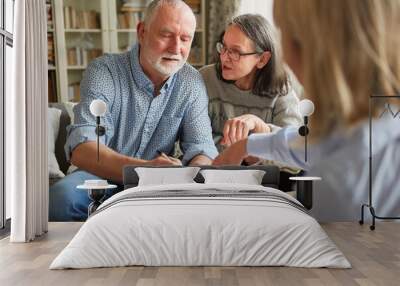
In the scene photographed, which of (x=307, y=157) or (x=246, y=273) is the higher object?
(x=307, y=157)

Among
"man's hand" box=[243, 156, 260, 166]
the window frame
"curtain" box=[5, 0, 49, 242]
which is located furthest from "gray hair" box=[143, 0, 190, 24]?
"man's hand" box=[243, 156, 260, 166]

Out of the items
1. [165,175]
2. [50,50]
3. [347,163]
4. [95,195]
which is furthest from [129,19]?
[347,163]

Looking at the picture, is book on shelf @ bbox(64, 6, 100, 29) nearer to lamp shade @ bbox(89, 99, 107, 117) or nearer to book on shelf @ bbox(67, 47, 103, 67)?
book on shelf @ bbox(67, 47, 103, 67)

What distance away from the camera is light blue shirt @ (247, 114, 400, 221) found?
293 inches

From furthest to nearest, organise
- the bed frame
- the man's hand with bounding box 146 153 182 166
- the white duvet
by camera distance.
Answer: the man's hand with bounding box 146 153 182 166
the bed frame
the white duvet

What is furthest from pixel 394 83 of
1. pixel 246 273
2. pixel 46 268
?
pixel 46 268

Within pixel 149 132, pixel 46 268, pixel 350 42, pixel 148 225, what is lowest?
pixel 46 268

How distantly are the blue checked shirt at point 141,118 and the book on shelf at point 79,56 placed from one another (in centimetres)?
29

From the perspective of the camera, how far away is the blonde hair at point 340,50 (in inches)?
290

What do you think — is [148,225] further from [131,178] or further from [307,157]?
[307,157]

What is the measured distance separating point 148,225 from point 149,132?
106 inches

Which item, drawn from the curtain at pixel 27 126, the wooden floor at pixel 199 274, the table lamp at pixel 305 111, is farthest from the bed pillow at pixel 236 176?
the curtain at pixel 27 126

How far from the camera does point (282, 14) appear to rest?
7434 mm

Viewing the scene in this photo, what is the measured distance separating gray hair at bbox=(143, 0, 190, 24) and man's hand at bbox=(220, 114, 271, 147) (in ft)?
4.61
